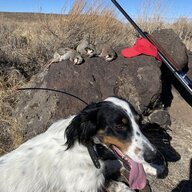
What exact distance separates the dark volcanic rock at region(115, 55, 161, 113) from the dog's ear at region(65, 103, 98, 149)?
2856 millimetres

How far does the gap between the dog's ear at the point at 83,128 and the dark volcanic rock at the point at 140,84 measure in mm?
2856

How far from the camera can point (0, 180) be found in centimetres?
396

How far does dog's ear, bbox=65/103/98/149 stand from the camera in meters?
3.95

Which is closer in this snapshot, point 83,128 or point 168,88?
point 83,128

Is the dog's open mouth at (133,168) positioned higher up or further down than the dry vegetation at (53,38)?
higher up

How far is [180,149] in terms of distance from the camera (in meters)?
6.45

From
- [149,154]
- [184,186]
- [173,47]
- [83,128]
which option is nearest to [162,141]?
[184,186]

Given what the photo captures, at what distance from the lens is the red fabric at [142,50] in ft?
24.3

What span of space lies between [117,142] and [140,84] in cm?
316

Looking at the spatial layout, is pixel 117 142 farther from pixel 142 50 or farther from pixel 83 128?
pixel 142 50

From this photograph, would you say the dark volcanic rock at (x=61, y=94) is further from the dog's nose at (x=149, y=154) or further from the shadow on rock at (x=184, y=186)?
the dog's nose at (x=149, y=154)

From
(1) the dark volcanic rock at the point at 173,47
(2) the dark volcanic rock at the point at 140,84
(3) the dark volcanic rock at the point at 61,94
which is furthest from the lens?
(1) the dark volcanic rock at the point at 173,47

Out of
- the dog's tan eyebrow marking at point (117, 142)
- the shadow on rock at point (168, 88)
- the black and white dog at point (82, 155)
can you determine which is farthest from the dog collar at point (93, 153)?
the shadow on rock at point (168, 88)

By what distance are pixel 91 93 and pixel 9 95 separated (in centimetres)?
139
